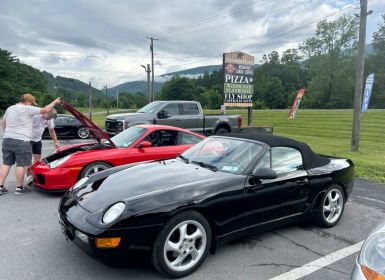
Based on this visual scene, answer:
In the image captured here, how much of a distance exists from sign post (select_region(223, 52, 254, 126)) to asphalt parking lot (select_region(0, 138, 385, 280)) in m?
12.2

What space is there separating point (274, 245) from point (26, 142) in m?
4.48

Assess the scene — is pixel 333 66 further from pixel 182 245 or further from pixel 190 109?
pixel 182 245

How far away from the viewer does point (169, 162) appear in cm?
432

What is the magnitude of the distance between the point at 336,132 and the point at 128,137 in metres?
17.9

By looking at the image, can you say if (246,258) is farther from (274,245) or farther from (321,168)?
(321,168)

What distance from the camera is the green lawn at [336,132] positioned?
35.6 feet

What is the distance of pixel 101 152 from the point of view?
595 cm

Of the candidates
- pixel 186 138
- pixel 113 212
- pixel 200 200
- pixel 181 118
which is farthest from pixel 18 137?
pixel 181 118

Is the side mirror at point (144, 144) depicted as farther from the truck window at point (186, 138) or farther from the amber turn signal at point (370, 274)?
the amber turn signal at point (370, 274)

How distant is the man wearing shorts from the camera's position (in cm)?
562

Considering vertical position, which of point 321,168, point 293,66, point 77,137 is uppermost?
point 293,66

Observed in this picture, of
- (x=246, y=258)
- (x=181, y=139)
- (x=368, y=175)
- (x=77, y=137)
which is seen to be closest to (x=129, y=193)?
(x=246, y=258)

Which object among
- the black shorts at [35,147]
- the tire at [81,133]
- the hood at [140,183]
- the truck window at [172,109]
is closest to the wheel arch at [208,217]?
the hood at [140,183]

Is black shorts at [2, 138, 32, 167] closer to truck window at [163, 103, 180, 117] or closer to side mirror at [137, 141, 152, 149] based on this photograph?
side mirror at [137, 141, 152, 149]
